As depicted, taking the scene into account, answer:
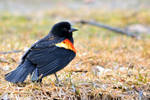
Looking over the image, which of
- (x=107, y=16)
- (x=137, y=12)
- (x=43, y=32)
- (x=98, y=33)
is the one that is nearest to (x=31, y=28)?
(x=43, y=32)

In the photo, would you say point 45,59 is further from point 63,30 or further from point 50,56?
point 63,30

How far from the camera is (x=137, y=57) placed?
21.8 ft

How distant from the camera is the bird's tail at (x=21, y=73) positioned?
3.82m

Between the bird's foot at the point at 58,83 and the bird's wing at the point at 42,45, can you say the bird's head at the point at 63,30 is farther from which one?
the bird's foot at the point at 58,83

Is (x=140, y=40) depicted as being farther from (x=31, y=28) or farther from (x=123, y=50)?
(x=31, y=28)

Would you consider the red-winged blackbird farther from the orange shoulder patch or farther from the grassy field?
the grassy field

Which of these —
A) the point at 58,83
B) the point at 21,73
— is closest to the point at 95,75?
the point at 58,83

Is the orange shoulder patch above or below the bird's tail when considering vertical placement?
above

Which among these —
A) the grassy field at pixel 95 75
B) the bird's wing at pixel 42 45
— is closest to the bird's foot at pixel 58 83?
the grassy field at pixel 95 75

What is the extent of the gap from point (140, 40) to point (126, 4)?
379 inches

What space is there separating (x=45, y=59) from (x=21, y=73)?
0.36 metres

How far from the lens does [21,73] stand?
3877 millimetres

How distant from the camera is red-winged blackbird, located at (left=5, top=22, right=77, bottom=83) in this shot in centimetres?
386

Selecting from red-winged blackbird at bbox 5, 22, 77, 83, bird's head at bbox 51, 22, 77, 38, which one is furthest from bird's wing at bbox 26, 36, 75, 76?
bird's head at bbox 51, 22, 77, 38
